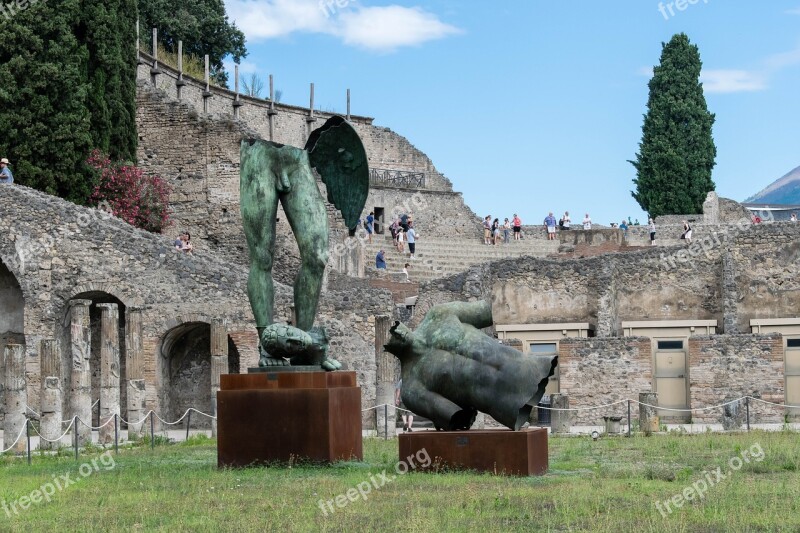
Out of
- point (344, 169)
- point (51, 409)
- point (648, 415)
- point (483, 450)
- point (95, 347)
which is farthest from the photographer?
point (95, 347)

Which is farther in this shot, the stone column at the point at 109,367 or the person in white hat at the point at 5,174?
the person in white hat at the point at 5,174

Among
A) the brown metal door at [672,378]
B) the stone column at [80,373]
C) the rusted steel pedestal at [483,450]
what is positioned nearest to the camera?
the rusted steel pedestal at [483,450]

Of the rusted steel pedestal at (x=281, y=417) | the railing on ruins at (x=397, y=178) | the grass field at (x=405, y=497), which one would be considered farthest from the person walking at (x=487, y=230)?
the rusted steel pedestal at (x=281, y=417)

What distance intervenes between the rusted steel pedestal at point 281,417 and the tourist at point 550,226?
39.3 m

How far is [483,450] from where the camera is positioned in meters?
11.1

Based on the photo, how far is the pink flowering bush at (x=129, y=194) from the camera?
36906 millimetres

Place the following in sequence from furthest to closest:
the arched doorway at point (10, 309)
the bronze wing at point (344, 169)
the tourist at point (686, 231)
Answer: the tourist at point (686, 231), the arched doorway at point (10, 309), the bronze wing at point (344, 169)

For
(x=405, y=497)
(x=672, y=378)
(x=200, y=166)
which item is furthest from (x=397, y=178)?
(x=405, y=497)

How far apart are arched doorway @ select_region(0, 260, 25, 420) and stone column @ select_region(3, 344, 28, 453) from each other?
10004mm

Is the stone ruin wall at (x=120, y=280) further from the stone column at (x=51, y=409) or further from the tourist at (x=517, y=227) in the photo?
the tourist at (x=517, y=227)

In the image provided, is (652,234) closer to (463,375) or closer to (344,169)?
(344,169)

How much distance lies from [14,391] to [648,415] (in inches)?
421

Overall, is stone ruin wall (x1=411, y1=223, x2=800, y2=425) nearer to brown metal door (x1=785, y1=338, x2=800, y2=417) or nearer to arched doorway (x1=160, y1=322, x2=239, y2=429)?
brown metal door (x1=785, y1=338, x2=800, y2=417)

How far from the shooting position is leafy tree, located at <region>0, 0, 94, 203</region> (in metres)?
35.0
